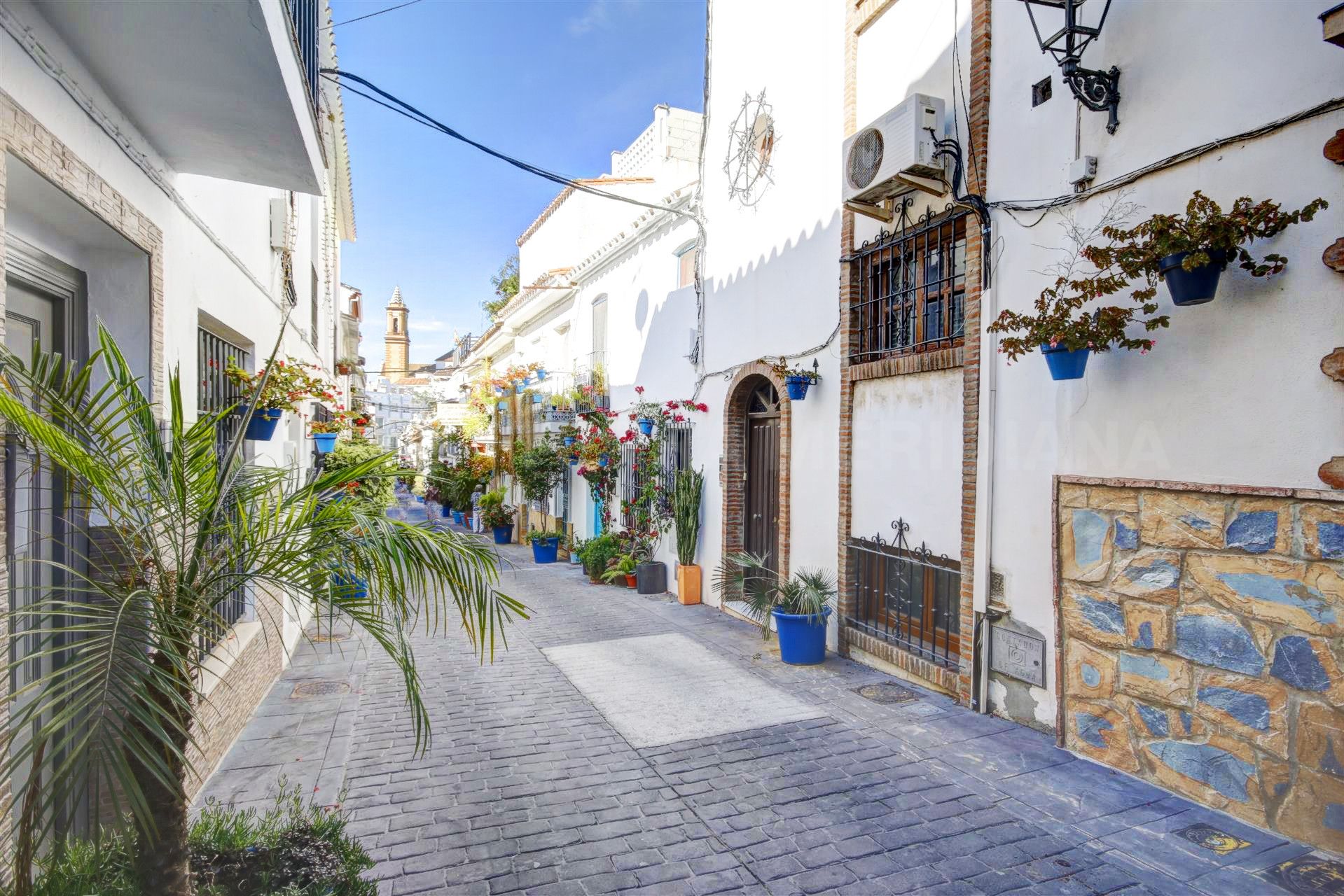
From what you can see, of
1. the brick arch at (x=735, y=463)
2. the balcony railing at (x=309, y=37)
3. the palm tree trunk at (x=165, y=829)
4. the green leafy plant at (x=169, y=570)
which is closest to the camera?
the green leafy plant at (x=169, y=570)

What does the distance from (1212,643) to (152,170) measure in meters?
6.09

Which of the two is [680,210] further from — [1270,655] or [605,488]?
[1270,655]

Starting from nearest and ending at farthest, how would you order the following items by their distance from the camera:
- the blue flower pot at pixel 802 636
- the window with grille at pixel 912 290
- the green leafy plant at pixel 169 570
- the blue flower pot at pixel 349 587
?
the green leafy plant at pixel 169 570
the blue flower pot at pixel 349 587
the window with grille at pixel 912 290
the blue flower pot at pixel 802 636

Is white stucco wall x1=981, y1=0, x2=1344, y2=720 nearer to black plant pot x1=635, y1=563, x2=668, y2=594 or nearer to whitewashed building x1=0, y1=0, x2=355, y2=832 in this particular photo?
whitewashed building x1=0, y1=0, x2=355, y2=832

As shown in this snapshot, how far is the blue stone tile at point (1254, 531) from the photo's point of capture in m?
3.71

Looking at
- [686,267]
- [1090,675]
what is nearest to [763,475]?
[686,267]

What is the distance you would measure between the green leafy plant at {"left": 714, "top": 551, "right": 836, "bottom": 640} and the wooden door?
0.77 feet

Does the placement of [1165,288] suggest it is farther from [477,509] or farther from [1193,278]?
[477,509]

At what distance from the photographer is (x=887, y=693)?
610 centimetres

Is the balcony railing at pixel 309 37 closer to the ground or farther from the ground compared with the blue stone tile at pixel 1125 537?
farther from the ground

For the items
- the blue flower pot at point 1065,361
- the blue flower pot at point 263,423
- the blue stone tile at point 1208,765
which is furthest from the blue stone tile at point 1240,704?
the blue flower pot at point 263,423

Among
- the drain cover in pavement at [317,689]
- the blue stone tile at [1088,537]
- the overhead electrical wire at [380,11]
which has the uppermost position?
the overhead electrical wire at [380,11]

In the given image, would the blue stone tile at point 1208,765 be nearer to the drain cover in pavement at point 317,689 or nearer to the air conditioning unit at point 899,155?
the air conditioning unit at point 899,155

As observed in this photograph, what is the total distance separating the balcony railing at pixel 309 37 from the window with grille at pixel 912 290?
4682 mm
